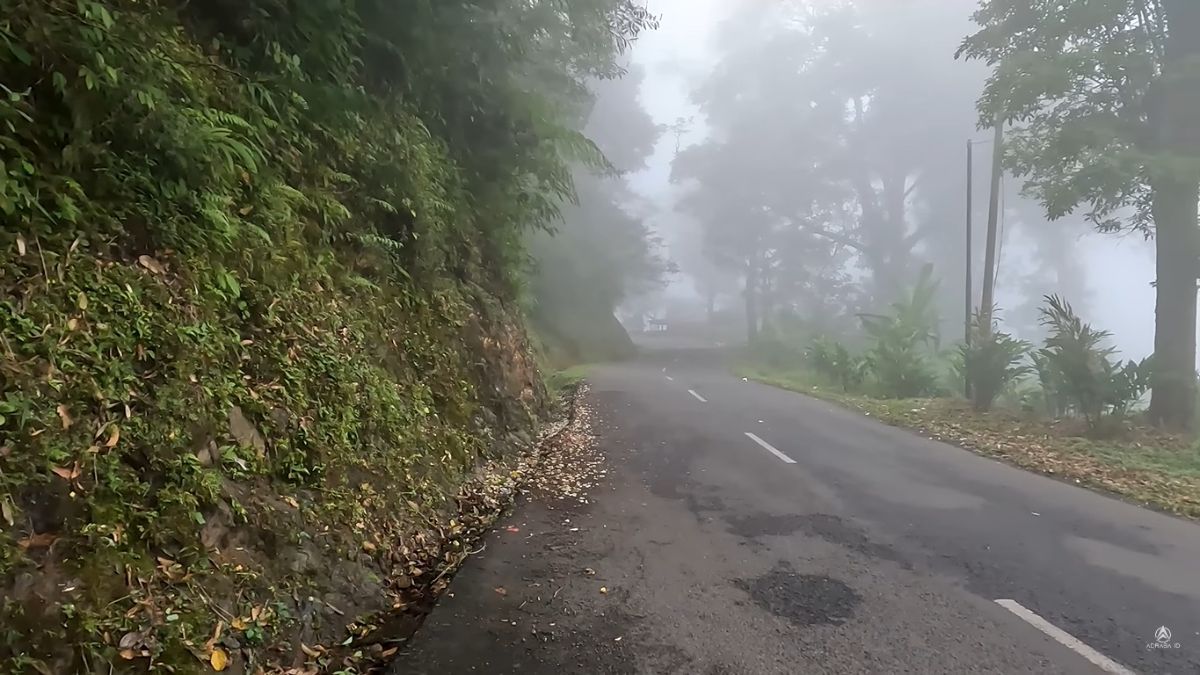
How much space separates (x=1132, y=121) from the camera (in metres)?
12.9

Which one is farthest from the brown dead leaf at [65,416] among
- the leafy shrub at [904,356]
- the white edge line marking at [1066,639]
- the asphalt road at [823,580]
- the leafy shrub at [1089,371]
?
the leafy shrub at [904,356]

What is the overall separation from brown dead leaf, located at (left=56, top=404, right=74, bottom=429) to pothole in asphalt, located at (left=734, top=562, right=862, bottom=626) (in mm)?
4011

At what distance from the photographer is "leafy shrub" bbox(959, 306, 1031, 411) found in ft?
50.1

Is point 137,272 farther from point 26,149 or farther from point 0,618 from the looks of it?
point 0,618

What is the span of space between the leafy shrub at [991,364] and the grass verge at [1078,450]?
1.65 feet

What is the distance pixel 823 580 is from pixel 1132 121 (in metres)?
12.2

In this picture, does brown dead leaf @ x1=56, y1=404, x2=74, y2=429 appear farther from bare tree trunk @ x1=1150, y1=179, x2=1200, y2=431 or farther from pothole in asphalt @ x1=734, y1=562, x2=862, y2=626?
bare tree trunk @ x1=1150, y1=179, x2=1200, y2=431

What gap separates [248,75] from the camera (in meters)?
5.75

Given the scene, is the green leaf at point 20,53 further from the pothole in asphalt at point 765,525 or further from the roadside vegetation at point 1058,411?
the roadside vegetation at point 1058,411

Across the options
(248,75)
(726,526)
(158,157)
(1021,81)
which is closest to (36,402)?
(158,157)

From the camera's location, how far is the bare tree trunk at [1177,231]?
1202cm

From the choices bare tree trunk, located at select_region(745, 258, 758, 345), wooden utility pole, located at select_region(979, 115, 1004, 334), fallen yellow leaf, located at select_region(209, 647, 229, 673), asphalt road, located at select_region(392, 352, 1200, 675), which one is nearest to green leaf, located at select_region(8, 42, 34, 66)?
fallen yellow leaf, located at select_region(209, 647, 229, 673)

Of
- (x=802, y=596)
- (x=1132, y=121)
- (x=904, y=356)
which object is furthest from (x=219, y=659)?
(x=904, y=356)

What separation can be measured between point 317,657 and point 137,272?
2.29 meters
